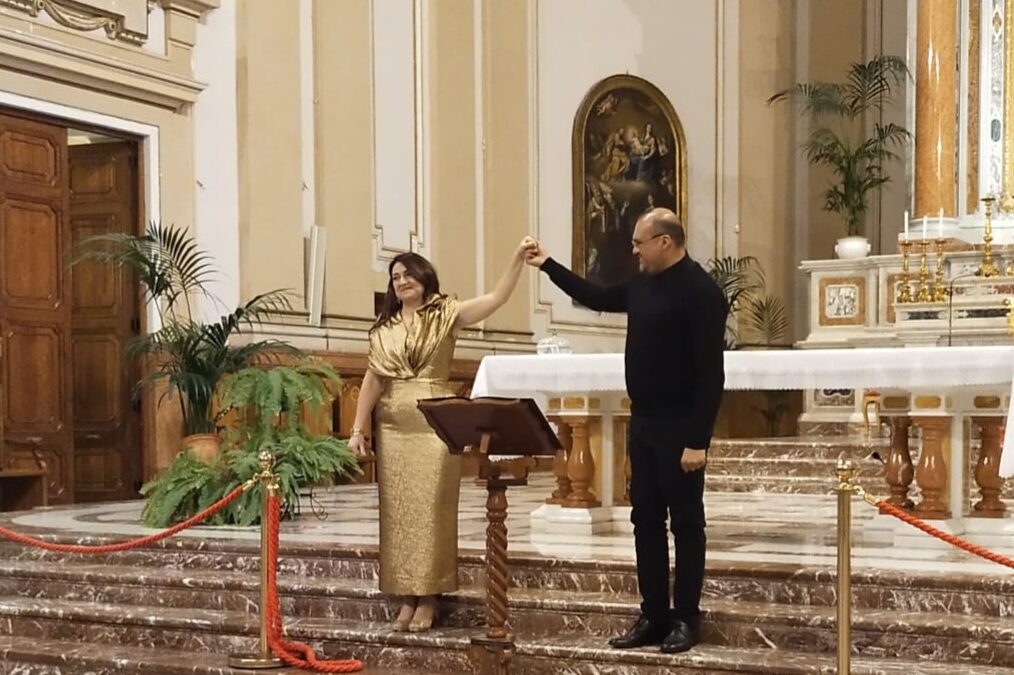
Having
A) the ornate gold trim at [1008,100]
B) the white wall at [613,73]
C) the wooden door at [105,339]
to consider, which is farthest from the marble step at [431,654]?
the white wall at [613,73]

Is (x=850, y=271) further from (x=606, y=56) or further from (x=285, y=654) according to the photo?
(x=285, y=654)

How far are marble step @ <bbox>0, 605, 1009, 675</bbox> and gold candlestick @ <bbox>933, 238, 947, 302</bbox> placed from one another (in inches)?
245

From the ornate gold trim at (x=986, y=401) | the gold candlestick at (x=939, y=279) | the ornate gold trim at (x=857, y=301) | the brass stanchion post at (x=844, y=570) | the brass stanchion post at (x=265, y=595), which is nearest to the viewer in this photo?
the brass stanchion post at (x=844, y=570)

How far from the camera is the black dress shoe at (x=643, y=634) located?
5438mm

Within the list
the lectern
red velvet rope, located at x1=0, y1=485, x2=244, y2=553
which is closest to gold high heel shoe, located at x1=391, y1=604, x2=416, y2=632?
the lectern

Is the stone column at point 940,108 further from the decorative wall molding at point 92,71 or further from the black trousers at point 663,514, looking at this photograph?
the black trousers at point 663,514

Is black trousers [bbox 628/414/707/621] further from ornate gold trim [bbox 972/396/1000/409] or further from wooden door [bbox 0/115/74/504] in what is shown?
wooden door [bbox 0/115/74/504]

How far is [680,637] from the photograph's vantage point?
17.6ft

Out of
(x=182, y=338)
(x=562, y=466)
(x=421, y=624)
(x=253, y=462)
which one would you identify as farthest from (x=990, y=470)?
(x=182, y=338)

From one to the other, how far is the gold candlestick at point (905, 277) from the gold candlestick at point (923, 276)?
91mm

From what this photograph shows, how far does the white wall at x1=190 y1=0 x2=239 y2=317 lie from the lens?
1084cm

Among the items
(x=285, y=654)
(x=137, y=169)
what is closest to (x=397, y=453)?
(x=285, y=654)

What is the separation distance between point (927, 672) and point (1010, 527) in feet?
5.68

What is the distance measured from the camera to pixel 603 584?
623 cm
